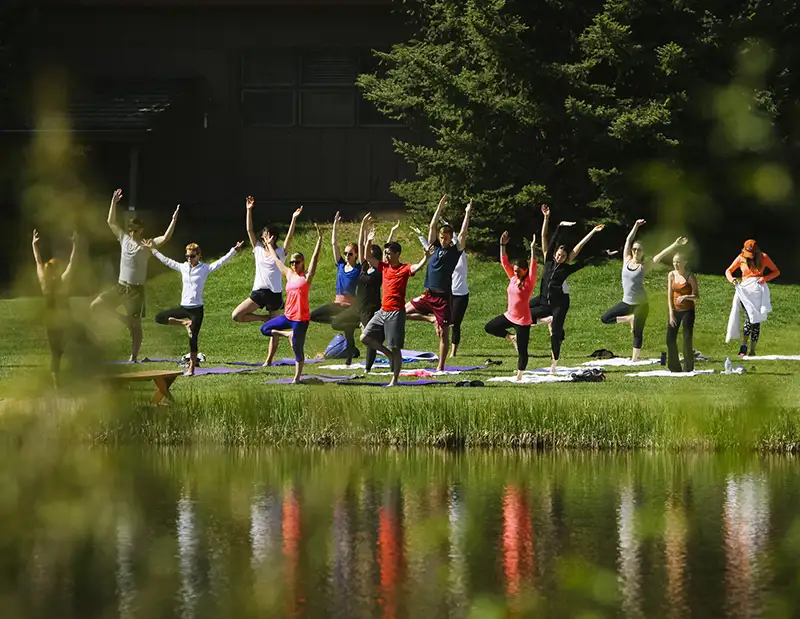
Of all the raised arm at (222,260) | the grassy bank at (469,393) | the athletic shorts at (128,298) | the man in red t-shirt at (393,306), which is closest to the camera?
the athletic shorts at (128,298)

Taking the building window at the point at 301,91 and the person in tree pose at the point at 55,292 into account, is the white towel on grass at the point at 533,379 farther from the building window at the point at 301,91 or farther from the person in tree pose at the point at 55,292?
the person in tree pose at the point at 55,292

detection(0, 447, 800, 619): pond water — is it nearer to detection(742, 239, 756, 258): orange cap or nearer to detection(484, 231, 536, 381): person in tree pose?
detection(484, 231, 536, 381): person in tree pose

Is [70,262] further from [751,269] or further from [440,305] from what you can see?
[751,269]

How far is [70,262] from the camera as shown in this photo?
258cm

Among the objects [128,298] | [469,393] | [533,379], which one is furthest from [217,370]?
[128,298]

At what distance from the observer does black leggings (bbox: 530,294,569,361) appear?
19.8m

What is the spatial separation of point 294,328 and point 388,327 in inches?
47.3

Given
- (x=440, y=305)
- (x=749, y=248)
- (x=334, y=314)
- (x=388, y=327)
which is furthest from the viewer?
(x=749, y=248)

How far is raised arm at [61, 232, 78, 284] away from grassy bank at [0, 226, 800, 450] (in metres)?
0.05

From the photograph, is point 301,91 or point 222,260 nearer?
point 222,260

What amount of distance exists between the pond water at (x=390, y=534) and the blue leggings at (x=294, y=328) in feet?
6.98

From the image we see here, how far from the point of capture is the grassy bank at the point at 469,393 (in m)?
2.86

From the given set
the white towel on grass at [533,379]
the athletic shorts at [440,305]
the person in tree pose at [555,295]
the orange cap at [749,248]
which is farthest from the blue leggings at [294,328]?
the orange cap at [749,248]

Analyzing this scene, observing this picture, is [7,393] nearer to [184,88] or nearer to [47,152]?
[47,152]
